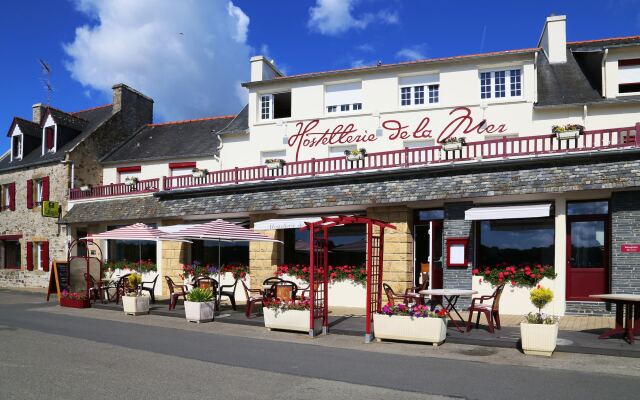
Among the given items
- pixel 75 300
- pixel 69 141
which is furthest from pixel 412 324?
pixel 69 141

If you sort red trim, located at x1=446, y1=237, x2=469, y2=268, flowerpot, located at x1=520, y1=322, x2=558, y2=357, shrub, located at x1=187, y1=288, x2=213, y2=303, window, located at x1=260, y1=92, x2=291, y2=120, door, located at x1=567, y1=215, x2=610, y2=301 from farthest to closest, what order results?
1. window, located at x1=260, y1=92, x2=291, y2=120
2. red trim, located at x1=446, y1=237, x2=469, y2=268
3. shrub, located at x1=187, y1=288, x2=213, y2=303
4. door, located at x1=567, y1=215, x2=610, y2=301
5. flowerpot, located at x1=520, y1=322, x2=558, y2=357

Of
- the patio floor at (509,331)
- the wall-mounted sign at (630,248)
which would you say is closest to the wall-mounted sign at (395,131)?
the wall-mounted sign at (630,248)

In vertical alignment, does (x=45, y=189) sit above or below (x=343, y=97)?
below

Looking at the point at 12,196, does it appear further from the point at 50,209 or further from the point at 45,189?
the point at 50,209

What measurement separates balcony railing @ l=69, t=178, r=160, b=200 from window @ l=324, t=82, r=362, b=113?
7051mm

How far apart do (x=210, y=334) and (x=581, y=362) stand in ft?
22.2

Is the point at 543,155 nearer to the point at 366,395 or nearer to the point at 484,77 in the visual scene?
the point at 484,77

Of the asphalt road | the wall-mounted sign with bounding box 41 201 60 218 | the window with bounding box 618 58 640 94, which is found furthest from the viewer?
the wall-mounted sign with bounding box 41 201 60 218

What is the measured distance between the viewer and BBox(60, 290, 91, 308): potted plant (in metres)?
14.8

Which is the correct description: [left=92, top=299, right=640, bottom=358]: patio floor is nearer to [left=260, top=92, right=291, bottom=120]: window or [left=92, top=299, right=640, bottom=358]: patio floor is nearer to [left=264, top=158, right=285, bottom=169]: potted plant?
[left=264, top=158, right=285, bottom=169]: potted plant

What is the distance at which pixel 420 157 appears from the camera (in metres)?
14.0

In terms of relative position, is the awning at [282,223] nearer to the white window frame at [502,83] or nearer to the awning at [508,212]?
the awning at [508,212]

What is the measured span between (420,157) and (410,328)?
5.94 metres

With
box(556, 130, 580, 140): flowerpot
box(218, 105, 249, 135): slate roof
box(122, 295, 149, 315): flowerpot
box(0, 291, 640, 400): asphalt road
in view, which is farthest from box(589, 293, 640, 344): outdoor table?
box(218, 105, 249, 135): slate roof
